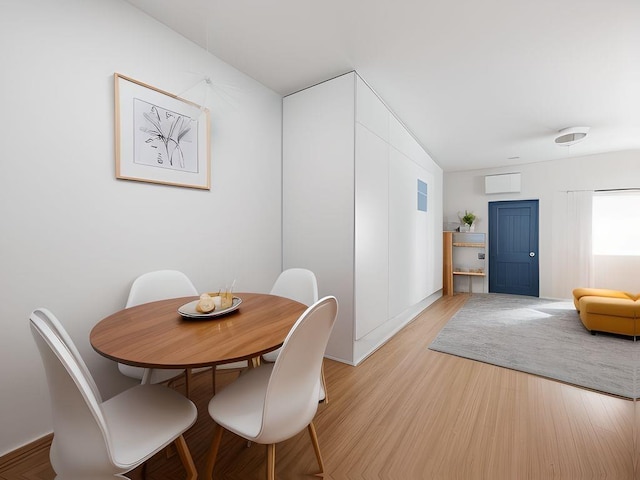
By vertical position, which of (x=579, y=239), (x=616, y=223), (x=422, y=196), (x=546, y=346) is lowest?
(x=546, y=346)

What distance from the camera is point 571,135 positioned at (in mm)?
4016

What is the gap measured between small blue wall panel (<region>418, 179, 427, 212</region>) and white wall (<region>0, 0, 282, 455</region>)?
3216 mm

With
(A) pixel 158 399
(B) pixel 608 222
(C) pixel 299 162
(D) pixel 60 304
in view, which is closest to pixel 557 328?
(B) pixel 608 222

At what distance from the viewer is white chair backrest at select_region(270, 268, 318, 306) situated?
6.85 feet

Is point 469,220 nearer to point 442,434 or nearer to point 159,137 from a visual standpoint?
point 442,434

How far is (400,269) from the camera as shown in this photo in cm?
370

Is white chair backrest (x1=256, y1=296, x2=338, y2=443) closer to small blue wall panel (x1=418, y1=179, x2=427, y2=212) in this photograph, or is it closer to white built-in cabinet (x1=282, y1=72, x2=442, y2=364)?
white built-in cabinet (x1=282, y1=72, x2=442, y2=364)

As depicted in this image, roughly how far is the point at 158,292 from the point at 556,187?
7.03m

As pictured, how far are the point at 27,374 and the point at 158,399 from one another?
93 cm

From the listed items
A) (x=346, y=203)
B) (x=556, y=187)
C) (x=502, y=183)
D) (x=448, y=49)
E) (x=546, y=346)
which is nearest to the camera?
(x=448, y=49)

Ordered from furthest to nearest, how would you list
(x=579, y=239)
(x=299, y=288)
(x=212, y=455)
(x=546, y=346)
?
1. (x=579, y=239)
2. (x=546, y=346)
3. (x=299, y=288)
4. (x=212, y=455)

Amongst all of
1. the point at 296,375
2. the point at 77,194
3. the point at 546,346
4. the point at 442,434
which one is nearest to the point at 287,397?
the point at 296,375

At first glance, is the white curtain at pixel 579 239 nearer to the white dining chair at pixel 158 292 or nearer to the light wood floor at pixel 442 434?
the light wood floor at pixel 442 434

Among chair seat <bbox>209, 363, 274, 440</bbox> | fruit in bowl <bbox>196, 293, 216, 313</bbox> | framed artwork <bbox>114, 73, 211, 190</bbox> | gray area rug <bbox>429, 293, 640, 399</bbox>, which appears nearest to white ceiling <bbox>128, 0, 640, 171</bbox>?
framed artwork <bbox>114, 73, 211, 190</bbox>
